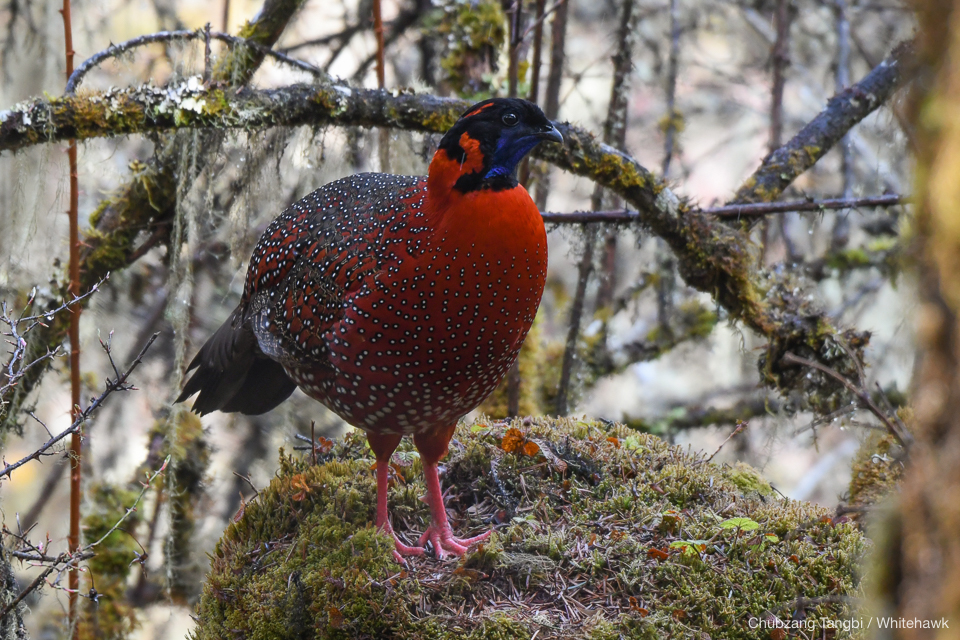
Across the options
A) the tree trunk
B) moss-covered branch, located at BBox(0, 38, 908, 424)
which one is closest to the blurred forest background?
moss-covered branch, located at BBox(0, 38, 908, 424)

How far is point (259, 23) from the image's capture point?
412 centimetres

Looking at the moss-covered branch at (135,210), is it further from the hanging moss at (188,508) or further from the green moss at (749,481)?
the green moss at (749,481)

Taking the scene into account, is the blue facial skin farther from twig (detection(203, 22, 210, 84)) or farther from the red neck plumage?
twig (detection(203, 22, 210, 84))

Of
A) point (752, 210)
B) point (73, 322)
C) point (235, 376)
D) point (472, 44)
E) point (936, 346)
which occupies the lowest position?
point (235, 376)

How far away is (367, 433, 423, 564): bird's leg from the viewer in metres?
3.17

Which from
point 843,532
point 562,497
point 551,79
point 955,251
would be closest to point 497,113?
point 562,497

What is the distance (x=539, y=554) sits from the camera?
299 cm

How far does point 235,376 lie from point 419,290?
1.36m

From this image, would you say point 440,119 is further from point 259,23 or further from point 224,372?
point 224,372

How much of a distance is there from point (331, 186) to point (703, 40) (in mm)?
10323

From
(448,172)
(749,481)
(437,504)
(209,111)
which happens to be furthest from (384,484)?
(209,111)

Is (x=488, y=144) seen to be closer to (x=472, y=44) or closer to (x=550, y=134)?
(x=550, y=134)

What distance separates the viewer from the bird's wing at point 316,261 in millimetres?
2961

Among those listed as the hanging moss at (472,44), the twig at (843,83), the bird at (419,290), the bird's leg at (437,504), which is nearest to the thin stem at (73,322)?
the bird at (419,290)
